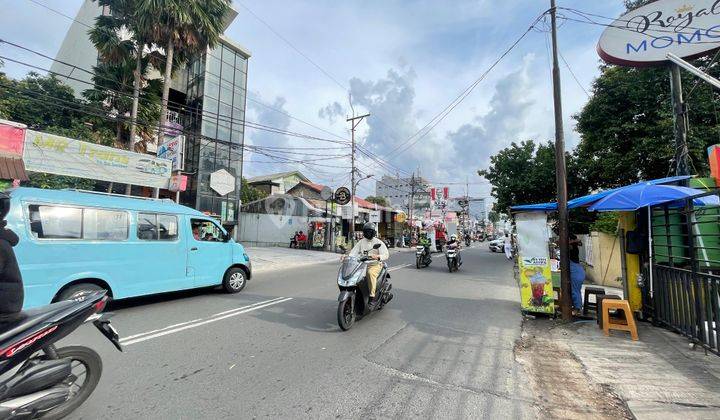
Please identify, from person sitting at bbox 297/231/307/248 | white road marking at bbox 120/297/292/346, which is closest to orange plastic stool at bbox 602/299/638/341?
white road marking at bbox 120/297/292/346

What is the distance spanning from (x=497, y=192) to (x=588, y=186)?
6.22 m

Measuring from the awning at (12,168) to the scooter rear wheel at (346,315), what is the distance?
1016 centimetres

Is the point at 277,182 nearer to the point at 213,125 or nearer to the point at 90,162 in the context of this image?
the point at 213,125

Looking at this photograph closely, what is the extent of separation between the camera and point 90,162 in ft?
35.3

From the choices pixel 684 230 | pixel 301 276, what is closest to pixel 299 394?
pixel 684 230

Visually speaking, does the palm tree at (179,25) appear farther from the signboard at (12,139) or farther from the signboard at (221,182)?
the signboard at (12,139)

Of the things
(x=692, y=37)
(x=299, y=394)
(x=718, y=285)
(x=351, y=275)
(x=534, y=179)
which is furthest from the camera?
(x=534, y=179)

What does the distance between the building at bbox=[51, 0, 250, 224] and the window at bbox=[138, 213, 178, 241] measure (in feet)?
47.9

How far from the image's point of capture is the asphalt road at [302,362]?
3.10 m

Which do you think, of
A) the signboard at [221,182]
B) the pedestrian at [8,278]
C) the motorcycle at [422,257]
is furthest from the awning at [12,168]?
the motorcycle at [422,257]

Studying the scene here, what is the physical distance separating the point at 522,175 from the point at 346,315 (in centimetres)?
2142

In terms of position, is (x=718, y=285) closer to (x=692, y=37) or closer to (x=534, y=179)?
(x=692, y=37)

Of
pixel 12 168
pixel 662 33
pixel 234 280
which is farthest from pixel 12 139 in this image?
pixel 662 33

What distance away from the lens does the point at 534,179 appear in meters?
21.8
